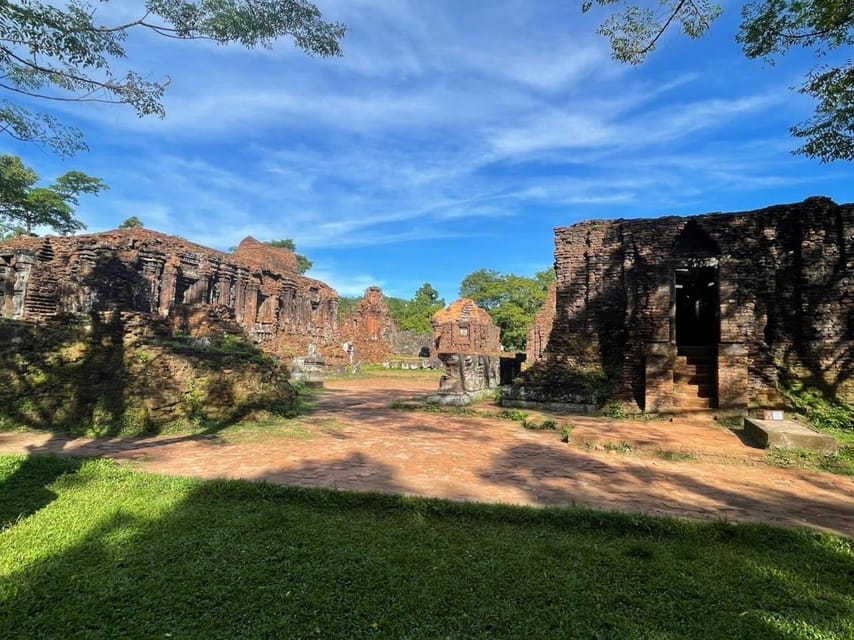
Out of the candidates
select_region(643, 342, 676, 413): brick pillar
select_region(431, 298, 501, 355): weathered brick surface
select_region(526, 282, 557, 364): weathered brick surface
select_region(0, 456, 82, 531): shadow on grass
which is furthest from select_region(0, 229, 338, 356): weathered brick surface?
select_region(643, 342, 676, 413): brick pillar

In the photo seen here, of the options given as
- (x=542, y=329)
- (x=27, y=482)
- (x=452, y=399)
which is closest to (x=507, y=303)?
(x=542, y=329)

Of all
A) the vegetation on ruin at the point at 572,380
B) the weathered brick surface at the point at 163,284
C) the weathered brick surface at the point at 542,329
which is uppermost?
the weathered brick surface at the point at 163,284

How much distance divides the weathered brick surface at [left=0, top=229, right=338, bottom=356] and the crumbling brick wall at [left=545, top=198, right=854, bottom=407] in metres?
12.0

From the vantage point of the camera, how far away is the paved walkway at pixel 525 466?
163 inches

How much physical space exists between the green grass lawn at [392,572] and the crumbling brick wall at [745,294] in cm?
715

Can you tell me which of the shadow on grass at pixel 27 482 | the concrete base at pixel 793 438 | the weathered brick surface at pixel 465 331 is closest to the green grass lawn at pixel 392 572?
the shadow on grass at pixel 27 482

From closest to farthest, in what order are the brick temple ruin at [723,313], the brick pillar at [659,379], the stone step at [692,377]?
the brick temple ruin at [723,313], the brick pillar at [659,379], the stone step at [692,377]

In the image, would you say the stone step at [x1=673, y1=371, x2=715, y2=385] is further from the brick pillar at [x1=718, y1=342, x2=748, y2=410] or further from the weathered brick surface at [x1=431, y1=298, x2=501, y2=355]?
the weathered brick surface at [x1=431, y1=298, x2=501, y2=355]

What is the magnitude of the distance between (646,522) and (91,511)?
14.9 ft

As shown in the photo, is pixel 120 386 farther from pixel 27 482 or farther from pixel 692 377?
pixel 692 377

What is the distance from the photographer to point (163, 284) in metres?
23.2

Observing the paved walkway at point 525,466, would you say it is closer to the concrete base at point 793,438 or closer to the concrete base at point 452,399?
the concrete base at point 793,438

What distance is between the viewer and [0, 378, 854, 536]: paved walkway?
4129mm

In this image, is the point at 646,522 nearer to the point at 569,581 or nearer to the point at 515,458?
the point at 569,581
